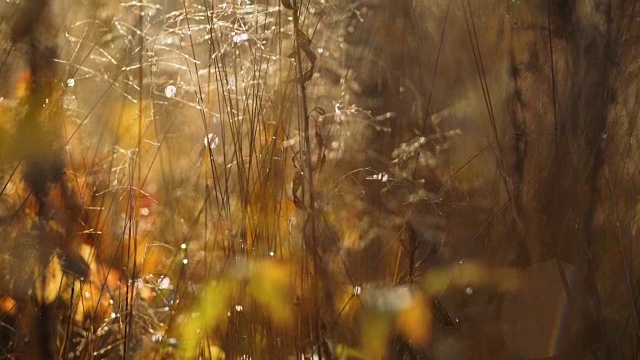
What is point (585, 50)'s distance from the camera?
1146mm

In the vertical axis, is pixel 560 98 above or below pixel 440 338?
above

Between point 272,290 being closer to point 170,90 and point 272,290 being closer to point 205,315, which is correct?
point 205,315

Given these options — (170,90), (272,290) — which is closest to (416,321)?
(272,290)

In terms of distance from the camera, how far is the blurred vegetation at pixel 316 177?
44.3 inches

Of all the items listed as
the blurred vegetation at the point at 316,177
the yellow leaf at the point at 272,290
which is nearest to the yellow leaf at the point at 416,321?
the blurred vegetation at the point at 316,177

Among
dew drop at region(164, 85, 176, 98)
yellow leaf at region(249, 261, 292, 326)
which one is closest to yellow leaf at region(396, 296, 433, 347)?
yellow leaf at region(249, 261, 292, 326)

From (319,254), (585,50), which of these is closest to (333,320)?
(319,254)

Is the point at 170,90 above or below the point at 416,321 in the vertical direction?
above

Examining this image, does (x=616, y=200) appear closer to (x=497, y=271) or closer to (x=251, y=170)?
(x=497, y=271)

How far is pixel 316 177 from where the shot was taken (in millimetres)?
1151

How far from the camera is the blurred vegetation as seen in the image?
1.12 m

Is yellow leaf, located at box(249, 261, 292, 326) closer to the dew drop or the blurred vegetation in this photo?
the blurred vegetation

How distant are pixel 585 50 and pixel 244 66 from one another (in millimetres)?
507

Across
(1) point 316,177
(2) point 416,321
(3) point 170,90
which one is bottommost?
(2) point 416,321
